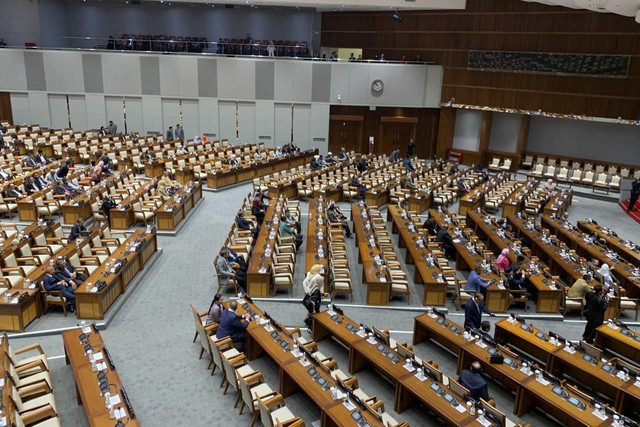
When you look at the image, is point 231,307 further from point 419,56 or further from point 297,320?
point 419,56

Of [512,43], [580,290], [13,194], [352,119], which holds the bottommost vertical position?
[580,290]

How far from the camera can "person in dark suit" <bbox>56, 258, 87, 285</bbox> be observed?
9641 millimetres

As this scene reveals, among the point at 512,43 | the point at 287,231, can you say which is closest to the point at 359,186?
the point at 287,231

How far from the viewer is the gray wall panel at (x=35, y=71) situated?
86.6ft

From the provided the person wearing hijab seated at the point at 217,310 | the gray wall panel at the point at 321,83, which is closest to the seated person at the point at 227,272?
the person wearing hijab seated at the point at 217,310

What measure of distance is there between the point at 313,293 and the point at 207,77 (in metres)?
20.3

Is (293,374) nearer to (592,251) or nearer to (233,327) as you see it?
(233,327)

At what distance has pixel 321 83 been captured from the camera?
89.2 feet

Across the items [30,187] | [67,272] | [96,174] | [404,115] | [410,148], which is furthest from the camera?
[404,115]

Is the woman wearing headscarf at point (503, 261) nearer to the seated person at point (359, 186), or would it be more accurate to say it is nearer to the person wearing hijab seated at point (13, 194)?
the seated person at point (359, 186)

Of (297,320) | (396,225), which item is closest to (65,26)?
(396,225)

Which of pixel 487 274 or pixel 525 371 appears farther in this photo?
pixel 487 274

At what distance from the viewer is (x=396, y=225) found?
15.7 metres

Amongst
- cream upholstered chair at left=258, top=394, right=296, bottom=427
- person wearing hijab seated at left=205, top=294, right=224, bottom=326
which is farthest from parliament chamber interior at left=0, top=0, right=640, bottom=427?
Result: person wearing hijab seated at left=205, top=294, right=224, bottom=326
